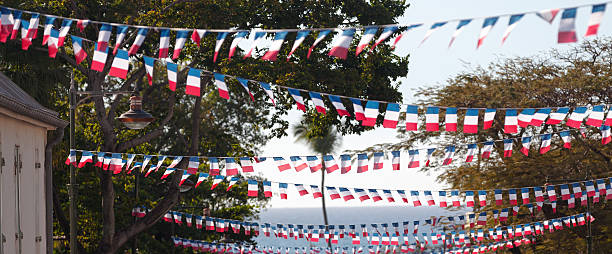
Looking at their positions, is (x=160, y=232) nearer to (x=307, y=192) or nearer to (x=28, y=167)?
(x=307, y=192)

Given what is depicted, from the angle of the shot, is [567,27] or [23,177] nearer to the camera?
[567,27]

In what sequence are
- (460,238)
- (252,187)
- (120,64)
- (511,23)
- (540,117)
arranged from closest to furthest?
(511,23), (120,64), (540,117), (252,187), (460,238)

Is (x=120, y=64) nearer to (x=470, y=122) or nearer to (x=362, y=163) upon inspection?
(x=470, y=122)

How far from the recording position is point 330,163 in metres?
20.5

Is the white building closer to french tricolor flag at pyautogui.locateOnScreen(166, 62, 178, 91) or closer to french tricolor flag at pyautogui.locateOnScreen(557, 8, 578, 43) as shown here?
french tricolor flag at pyautogui.locateOnScreen(166, 62, 178, 91)

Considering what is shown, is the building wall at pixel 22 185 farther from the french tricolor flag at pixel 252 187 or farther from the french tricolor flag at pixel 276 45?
the french tricolor flag at pixel 252 187

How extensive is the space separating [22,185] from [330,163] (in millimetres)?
7562

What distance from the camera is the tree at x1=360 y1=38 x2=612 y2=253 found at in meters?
37.6

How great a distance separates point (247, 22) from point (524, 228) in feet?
40.3

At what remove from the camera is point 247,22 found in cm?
3044

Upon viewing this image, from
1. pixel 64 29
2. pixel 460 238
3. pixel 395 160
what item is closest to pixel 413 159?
pixel 395 160

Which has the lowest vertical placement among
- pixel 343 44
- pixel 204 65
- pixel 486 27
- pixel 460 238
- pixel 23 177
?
pixel 460 238

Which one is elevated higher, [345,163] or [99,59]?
[99,59]

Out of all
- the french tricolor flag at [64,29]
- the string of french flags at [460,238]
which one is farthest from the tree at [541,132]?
the french tricolor flag at [64,29]
